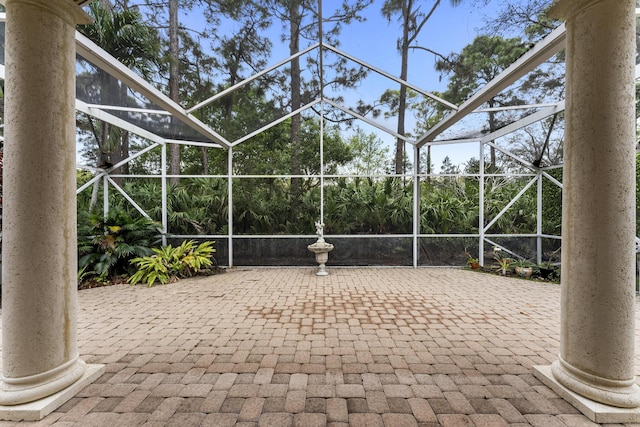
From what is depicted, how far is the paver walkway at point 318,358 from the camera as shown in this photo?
1.80m

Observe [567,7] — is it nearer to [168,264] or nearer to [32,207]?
[32,207]

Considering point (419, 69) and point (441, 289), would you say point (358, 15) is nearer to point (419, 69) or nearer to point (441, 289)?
point (419, 69)

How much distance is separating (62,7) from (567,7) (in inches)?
131

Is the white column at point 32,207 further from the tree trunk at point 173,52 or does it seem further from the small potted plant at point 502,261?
the small potted plant at point 502,261

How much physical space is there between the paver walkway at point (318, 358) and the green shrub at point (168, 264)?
0.62m

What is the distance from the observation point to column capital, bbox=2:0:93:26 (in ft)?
6.00

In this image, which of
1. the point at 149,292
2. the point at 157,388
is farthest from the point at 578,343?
the point at 149,292

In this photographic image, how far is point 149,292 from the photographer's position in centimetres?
467

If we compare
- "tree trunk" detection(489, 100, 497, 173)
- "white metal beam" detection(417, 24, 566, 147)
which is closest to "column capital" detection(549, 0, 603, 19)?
"white metal beam" detection(417, 24, 566, 147)

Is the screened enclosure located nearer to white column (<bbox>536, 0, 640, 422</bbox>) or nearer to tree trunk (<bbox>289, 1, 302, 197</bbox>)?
tree trunk (<bbox>289, 1, 302, 197</bbox>)

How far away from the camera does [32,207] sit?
5.90 ft

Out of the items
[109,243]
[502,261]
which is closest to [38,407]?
[109,243]

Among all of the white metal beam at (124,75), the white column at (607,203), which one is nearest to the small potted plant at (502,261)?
the white column at (607,203)

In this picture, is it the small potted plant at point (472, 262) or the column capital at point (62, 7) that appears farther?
the small potted plant at point (472, 262)
